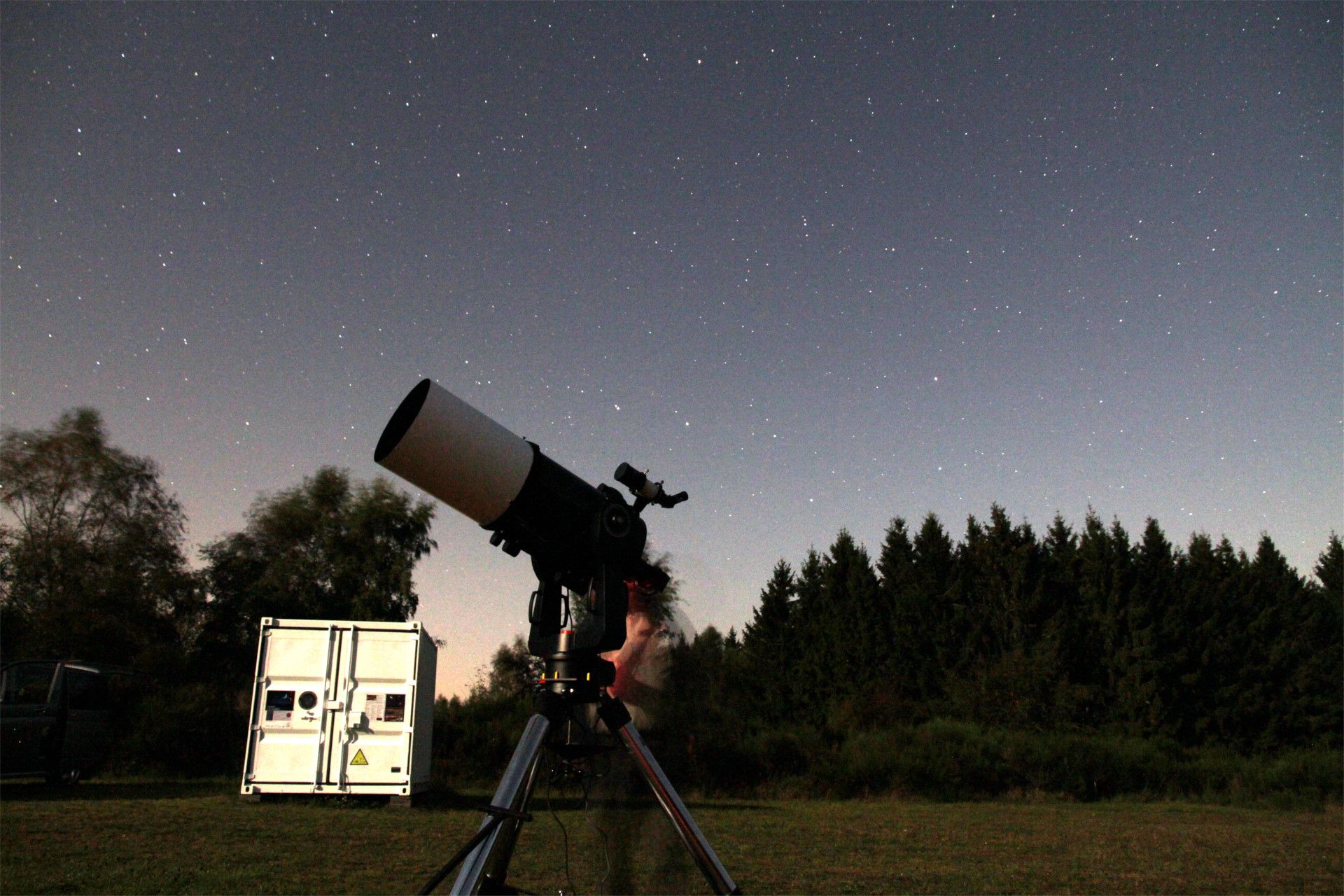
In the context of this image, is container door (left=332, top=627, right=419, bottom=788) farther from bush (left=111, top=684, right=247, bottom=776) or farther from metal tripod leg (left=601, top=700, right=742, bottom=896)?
metal tripod leg (left=601, top=700, right=742, bottom=896)

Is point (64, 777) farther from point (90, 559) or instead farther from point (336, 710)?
point (90, 559)

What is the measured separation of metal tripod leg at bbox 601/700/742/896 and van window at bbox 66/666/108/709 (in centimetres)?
1379

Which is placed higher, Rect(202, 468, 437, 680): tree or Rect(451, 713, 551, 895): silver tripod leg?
Rect(202, 468, 437, 680): tree

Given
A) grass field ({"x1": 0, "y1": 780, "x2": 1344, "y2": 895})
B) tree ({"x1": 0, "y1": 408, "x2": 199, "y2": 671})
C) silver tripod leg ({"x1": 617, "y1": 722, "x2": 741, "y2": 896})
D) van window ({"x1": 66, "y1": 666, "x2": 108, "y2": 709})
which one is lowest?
grass field ({"x1": 0, "y1": 780, "x2": 1344, "y2": 895})

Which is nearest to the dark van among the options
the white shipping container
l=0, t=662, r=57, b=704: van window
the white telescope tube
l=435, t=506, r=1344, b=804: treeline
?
l=0, t=662, r=57, b=704: van window

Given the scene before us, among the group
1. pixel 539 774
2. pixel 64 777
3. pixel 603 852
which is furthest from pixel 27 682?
pixel 539 774

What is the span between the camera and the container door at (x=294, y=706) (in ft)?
36.6

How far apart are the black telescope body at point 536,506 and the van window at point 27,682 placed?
1273 centimetres

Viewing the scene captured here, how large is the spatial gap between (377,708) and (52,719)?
5.12 m

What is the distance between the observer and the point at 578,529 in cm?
276

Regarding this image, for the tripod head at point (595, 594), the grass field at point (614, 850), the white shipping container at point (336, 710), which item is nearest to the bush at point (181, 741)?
the grass field at point (614, 850)

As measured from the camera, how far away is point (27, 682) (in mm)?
12039

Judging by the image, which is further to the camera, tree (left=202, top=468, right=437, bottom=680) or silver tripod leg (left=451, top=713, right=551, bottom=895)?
tree (left=202, top=468, right=437, bottom=680)

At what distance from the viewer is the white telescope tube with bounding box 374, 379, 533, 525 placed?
252 cm
